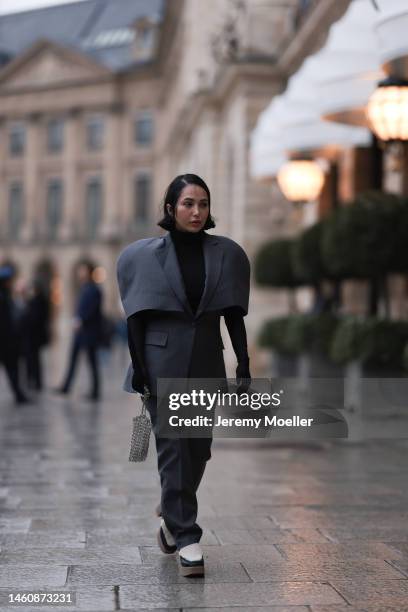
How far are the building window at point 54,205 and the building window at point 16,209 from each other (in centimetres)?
179

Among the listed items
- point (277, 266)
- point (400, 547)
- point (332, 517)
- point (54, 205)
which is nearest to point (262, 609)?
point (400, 547)

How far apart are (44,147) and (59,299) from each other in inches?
395

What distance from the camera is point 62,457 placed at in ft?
33.0

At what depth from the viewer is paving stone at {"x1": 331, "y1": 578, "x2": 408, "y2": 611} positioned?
4.89m

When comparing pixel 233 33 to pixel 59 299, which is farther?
pixel 59 299

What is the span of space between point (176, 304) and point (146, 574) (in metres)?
1.19

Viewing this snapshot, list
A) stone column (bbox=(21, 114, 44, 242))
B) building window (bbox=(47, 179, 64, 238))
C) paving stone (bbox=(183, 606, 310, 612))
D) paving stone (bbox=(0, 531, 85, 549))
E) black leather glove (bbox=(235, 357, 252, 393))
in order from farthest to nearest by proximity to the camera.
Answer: stone column (bbox=(21, 114, 44, 242))
building window (bbox=(47, 179, 64, 238))
paving stone (bbox=(0, 531, 85, 549))
black leather glove (bbox=(235, 357, 252, 393))
paving stone (bbox=(183, 606, 310, 612))

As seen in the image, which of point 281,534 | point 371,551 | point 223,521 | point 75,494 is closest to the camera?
point 371,551

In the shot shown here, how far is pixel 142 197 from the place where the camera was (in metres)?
70.8

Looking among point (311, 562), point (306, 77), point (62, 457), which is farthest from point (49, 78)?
point (311, 562)

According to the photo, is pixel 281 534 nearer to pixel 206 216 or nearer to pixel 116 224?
pixel 206 216

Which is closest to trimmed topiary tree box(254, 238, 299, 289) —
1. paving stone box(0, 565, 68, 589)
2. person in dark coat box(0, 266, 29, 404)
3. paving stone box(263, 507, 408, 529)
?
person in dark coat box(0, 266, 29, 404)

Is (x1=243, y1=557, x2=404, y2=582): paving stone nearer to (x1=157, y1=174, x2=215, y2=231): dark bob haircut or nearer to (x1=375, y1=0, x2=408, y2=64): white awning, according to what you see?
(x1=157, y1=174, x2=215, y2=231): dark bob haircut

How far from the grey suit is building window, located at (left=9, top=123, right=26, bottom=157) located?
71.7 m
